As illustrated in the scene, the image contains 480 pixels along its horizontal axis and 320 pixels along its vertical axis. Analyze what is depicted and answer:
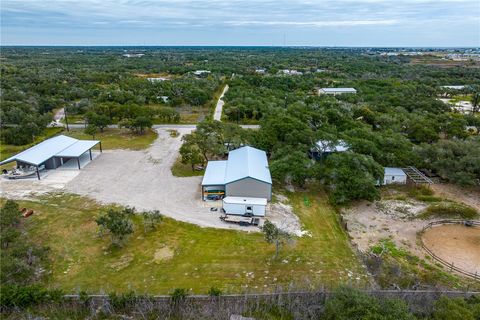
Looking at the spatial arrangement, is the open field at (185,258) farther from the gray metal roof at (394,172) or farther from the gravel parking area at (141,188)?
the gray metal roof at (394,172)

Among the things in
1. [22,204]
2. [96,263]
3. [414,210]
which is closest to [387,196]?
[414,210]

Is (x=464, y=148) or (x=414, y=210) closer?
(x=414, y=210)

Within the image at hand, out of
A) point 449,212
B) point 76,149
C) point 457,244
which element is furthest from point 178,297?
point 76,149

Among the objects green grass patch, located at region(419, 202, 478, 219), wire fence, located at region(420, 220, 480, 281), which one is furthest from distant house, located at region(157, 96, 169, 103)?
wire fence, located at region(420, 220, 480, 281)

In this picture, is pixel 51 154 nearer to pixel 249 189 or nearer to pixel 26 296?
pixel 249 189

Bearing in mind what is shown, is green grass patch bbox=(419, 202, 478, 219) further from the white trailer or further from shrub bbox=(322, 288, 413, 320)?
shrub bbox=(322, 288, 413, 320)

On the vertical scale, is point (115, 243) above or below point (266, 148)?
below

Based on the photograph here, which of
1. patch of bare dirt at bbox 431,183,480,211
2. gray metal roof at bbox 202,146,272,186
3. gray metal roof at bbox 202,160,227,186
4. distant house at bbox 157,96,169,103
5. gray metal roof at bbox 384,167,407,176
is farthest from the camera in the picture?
distant house at bbox 157,96,169,103

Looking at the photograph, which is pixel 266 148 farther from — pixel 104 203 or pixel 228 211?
pixel 104 203
